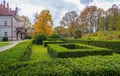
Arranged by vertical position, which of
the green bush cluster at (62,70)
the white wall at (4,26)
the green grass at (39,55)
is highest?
the white wall at (4,26)

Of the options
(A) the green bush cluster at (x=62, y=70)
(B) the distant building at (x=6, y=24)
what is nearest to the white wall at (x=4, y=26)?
(B) the distant building at (x=6, y=24)

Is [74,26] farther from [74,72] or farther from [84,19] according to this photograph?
[74,72]

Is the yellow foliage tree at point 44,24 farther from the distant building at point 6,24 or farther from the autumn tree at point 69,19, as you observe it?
the autumn tree at point 69,19

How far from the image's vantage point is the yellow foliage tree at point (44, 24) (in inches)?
2135

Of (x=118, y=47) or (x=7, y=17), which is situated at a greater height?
(x=7, y=17)

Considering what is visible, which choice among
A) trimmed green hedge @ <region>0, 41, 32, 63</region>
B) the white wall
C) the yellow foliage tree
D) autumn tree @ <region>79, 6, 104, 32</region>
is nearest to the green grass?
trimmed green hedge @ <region>0, 41, 32, 63</region>

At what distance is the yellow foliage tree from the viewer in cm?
5422

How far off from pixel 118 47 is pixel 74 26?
50367mm

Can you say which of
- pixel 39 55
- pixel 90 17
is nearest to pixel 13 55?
pixel 39 55

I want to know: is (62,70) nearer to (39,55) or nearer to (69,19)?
(39,55)

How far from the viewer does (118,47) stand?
18.5 meters

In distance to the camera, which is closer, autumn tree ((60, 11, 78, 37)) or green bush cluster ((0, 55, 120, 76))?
green bush cluster ((0, 55, 120, 76))

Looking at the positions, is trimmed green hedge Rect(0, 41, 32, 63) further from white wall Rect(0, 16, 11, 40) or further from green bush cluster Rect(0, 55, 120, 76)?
white wall Rect(0, 16, 11, 40)

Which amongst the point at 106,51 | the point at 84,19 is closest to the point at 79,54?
the point at 106,51
